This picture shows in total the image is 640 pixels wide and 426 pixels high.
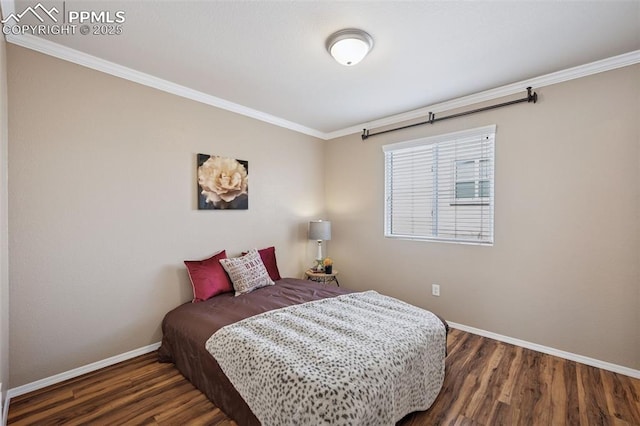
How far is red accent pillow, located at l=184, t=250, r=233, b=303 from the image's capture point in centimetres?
269

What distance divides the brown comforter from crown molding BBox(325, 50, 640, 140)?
2268mm

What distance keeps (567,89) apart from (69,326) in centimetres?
457

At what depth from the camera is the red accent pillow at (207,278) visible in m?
2.69

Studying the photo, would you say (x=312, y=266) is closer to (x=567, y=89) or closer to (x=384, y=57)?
(x=384, y=57)

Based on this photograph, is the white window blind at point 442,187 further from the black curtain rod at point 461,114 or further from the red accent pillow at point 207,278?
the red accent pillow at point 207,278

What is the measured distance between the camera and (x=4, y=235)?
6.06ft

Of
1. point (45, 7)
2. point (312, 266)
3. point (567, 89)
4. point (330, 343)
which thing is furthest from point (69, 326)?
point (567, 89)

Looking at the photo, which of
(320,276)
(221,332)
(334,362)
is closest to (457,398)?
(334,362)

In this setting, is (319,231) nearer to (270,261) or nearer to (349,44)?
(270,261)

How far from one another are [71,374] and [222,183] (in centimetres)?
202


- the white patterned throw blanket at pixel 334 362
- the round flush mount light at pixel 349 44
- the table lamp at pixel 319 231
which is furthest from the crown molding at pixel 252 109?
the white patterned throw blanket at pixel 334 362

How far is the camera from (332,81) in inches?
106

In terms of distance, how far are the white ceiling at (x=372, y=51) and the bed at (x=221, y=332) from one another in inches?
80.1

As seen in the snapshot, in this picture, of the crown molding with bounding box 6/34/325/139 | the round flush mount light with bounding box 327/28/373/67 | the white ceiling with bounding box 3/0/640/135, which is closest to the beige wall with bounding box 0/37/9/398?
the crown molding with bounding box 6/34/325/139
